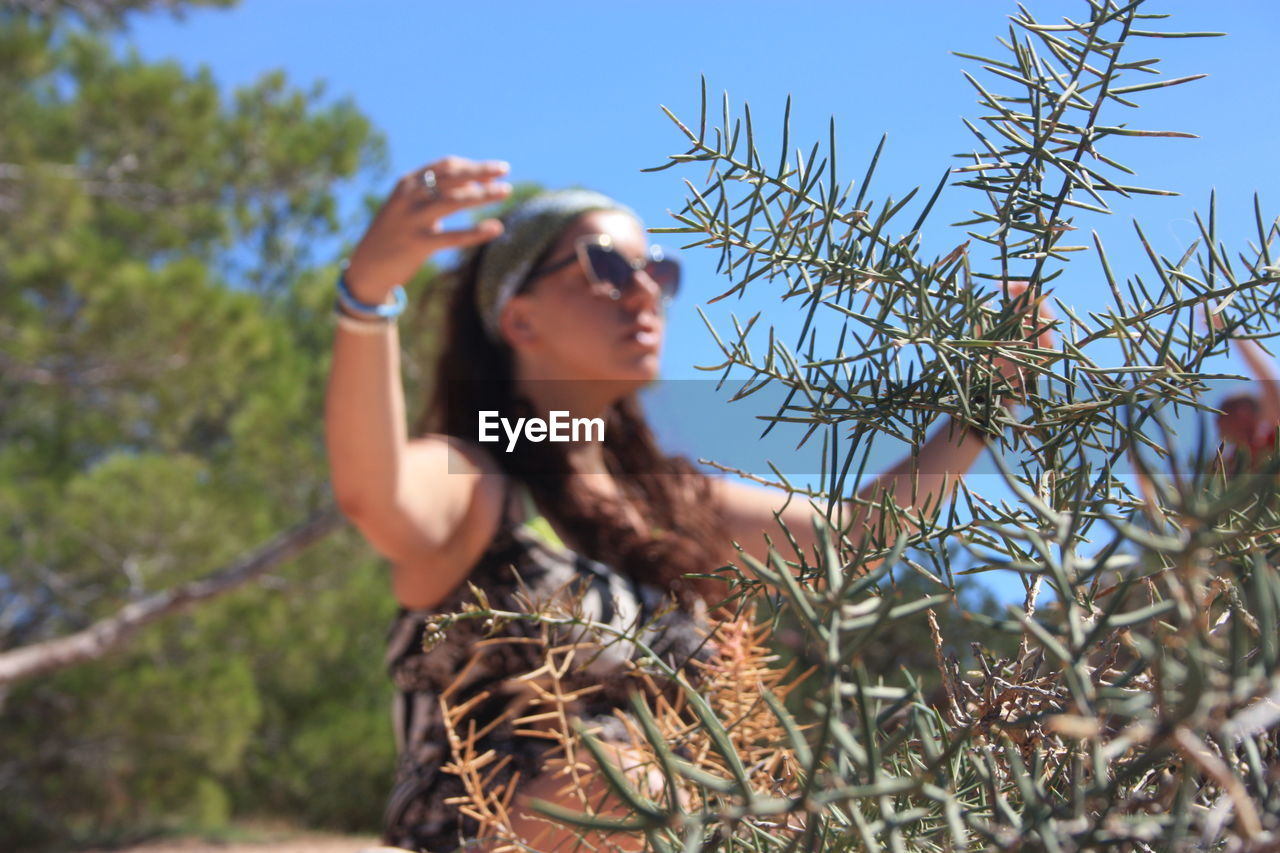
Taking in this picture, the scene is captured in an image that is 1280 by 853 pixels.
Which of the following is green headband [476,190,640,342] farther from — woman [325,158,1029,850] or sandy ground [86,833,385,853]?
sandy ground [86,833,385,853]

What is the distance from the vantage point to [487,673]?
52.2 inches

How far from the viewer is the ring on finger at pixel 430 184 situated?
1274 millimetres

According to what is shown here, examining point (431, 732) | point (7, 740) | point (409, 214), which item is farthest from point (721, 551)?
point (7, 740)

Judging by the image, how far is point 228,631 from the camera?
776 centimetres

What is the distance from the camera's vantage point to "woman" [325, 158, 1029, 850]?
1.28m

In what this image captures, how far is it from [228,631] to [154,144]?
3.40 metres

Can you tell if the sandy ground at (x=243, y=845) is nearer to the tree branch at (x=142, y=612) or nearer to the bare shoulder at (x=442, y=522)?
the tree branch at (x=142, y=612)

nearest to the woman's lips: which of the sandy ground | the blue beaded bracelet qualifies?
the blue beaded bracelet

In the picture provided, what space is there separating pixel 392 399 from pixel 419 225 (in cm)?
27

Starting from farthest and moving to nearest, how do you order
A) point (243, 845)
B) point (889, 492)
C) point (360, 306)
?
point (243, 845), point (360, 306), point (889, 492)

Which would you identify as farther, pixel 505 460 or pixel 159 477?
pixel 159 477

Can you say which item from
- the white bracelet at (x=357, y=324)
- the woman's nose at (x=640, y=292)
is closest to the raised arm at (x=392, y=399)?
the white bracelet at (x=357, y=324)

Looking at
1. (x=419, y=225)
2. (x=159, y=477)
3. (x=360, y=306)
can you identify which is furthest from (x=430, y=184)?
(x=159, y=477)

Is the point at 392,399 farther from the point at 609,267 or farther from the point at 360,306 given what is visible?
the point at 609,267
